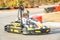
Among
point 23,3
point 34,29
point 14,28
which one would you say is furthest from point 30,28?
point 23,3

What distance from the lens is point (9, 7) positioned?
64.7ft

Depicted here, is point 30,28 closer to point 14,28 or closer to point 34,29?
point 34,29

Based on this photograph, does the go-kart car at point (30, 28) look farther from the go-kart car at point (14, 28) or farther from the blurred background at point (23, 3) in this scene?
the blurred background at point (23, 3)

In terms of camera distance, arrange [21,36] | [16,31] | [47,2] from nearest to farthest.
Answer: [21,36] < [16,31] < [47,2]

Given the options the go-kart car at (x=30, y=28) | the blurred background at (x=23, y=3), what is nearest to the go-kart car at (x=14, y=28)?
the go-kart car at (x=30, y=28)

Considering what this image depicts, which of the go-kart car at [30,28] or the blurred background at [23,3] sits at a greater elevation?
the go-kart car at [30,28]

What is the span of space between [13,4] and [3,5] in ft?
2.86

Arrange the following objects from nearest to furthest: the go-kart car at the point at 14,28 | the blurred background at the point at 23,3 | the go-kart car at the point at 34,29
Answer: the go-kart car at the point at 34,29
the go-kart car at the point at 14,28
the blurred background at the point at 23,3

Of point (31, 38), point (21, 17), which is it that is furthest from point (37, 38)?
point (21, 17)

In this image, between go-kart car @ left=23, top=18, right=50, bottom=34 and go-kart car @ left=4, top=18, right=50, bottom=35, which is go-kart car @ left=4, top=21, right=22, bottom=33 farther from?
go-kart car @ left=23, top=18, right=50, bottom=34

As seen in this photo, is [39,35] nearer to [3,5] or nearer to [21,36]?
[21,36]

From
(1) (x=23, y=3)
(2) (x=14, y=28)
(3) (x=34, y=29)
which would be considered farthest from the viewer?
(1) (x=23, y=3)

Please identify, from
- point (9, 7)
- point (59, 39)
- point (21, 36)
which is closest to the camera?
point (59, 39)

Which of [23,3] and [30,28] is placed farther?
[23,3]
